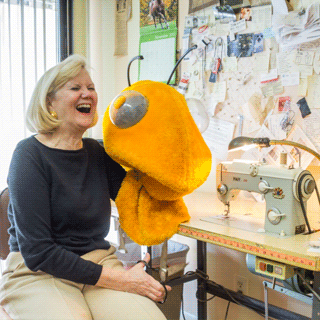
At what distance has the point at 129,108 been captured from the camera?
44.3 inches

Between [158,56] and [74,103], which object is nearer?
[74,103]

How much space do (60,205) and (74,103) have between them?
1.16ft

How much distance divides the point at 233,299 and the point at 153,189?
634mm

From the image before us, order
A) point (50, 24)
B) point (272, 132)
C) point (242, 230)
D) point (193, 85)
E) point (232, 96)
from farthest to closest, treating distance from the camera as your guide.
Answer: point (50, 24) → point (193, 85) → point (232, 96) → point (272, 132) → point (242, 230)

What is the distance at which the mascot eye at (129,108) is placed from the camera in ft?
3.70

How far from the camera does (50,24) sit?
2.42 m

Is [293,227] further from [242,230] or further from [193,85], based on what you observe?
[193,85]

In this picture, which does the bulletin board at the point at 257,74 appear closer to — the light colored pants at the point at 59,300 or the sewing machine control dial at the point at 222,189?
the sewing machine control dial at the point at 222,189

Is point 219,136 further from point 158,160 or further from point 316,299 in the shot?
point 316,299

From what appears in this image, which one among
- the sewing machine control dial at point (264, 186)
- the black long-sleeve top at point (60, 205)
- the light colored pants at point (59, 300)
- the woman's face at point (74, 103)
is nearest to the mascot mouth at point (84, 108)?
the woman's face at point (74, 103)

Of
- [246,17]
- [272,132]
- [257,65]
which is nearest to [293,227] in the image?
[272,132]

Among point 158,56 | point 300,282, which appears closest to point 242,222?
point 300,282

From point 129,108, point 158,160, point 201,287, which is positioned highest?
point 129,108

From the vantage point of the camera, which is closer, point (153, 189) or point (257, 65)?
point (153, 189)
